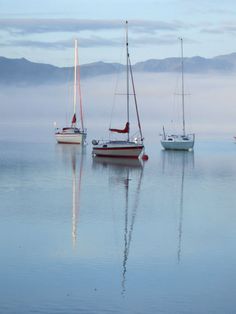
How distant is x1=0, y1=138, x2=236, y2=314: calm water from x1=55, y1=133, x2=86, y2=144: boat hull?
A: 30.6 meters

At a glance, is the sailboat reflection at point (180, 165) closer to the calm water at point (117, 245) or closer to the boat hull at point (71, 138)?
the calm water at point (117, 245)

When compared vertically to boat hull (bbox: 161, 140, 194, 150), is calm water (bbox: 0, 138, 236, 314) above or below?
above

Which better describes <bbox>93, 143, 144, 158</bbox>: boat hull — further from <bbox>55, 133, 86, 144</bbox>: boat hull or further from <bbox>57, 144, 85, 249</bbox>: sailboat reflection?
<bbox>55, 133, 86, 144</bbox>: boat hull

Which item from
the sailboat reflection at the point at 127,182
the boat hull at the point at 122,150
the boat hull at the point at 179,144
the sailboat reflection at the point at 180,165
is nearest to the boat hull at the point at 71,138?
the boat hull at the point at 179,144

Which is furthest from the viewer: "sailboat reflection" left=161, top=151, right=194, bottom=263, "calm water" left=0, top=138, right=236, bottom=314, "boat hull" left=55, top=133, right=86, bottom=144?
"boat hull" left=55, top=133, right=86, bottom=144

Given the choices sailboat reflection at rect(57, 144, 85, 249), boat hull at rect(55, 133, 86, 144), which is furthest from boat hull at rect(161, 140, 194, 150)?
boat hull at rect(55, 133, 86, 144)

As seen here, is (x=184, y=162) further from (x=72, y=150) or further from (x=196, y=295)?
(x=196, y=295)

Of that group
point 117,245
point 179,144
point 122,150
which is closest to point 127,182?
point 122,150

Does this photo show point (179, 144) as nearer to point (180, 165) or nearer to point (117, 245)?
point (180, 165)

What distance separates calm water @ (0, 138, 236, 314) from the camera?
14.3m

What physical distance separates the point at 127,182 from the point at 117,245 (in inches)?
641

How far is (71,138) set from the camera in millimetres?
68625

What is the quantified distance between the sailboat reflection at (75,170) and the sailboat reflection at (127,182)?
4.07 ft

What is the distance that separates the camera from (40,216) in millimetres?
23625
